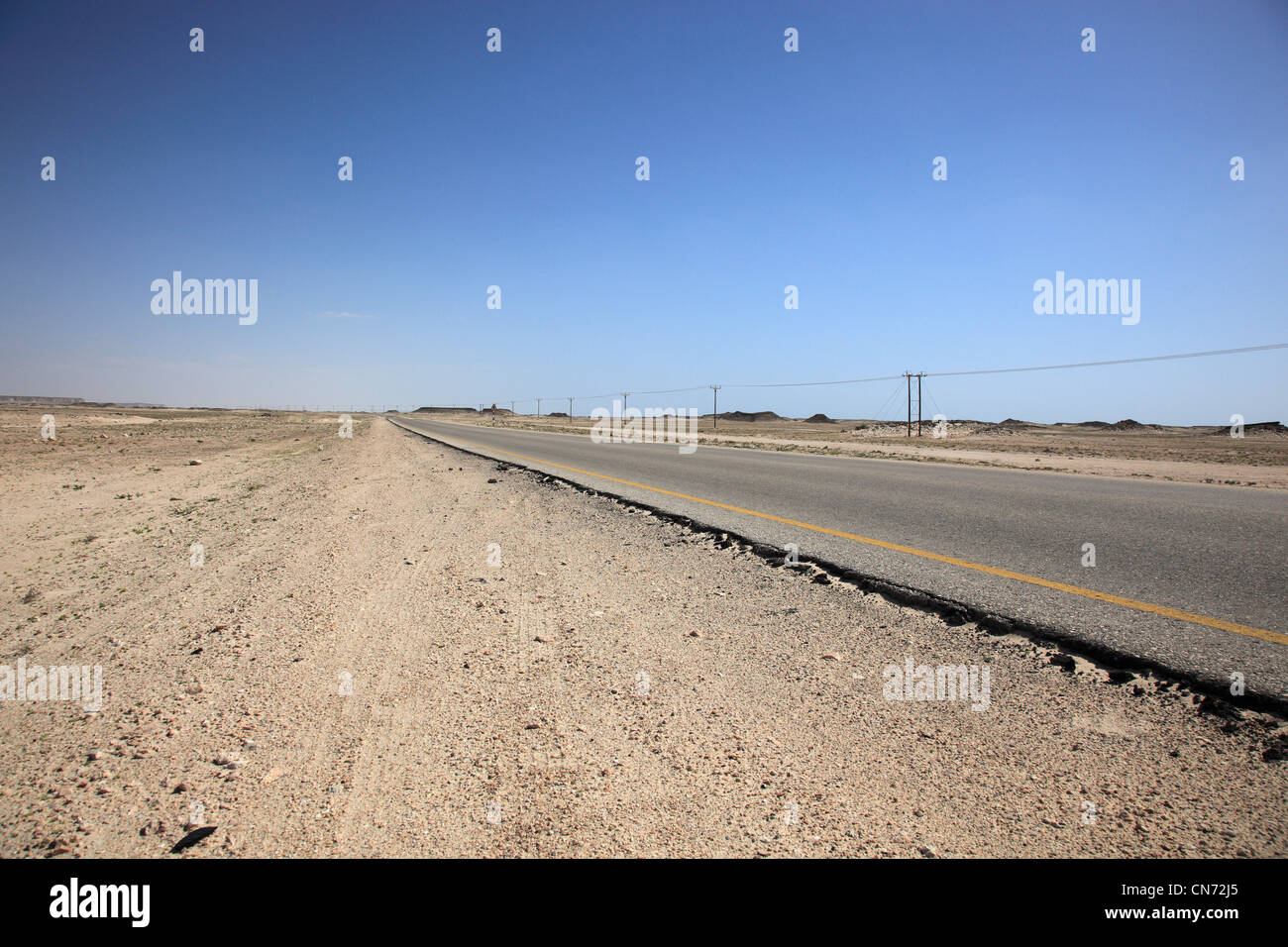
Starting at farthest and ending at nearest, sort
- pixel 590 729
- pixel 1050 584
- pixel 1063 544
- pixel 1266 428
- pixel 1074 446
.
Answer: pixel 1266 428, pixel 1074 446, pixel 1063 544, pixel 1050 584, pixel 590 729

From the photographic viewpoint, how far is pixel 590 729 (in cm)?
268

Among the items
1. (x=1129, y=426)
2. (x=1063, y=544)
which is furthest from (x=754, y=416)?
(x=1063, y=544)

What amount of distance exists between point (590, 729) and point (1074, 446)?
37.4 meters

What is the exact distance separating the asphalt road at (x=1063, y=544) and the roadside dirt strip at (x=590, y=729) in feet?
1.88

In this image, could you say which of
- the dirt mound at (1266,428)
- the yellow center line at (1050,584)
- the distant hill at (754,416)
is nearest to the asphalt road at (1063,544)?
the yellow center line at (1050,584)

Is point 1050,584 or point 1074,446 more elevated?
point 1074,446

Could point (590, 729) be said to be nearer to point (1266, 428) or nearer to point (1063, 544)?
point (1063, 544)

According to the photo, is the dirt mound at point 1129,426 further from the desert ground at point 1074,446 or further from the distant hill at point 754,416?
the distant hill at point 754,416

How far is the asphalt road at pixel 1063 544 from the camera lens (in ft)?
11.3

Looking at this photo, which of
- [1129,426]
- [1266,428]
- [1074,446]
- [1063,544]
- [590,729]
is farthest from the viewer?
[1129,426]

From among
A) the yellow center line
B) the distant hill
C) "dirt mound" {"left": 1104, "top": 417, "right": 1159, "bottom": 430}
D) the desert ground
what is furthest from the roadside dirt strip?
the distant hill

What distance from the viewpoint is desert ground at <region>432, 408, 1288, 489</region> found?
51.2 ft

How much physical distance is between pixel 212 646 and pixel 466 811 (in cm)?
259
